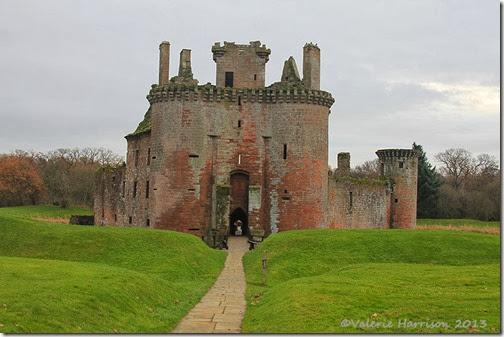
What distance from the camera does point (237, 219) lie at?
46.1 m

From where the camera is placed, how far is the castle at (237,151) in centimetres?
4259

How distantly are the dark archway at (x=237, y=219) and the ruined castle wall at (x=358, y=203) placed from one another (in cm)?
578

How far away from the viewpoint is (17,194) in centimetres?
9594

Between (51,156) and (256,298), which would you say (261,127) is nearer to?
(256,298)

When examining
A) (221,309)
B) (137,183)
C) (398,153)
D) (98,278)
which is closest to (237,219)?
(137,183)

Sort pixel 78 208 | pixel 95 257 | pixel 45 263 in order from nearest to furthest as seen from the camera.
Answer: pixel 45 263, pixel 95 257, pixel 78 208

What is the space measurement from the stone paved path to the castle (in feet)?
45.3

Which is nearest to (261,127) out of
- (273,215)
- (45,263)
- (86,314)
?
(273,215)

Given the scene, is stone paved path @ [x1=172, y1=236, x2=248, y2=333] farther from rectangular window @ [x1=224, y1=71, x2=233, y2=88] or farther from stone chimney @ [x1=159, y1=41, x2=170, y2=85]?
stone chimney @ [x1=159, y1=41, x2=170, y2=85]

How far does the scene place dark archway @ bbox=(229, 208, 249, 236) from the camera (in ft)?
148

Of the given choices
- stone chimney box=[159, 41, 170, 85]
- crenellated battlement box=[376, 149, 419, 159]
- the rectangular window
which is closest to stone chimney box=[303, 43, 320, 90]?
the rectangular window

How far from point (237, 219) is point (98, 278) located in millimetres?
26693

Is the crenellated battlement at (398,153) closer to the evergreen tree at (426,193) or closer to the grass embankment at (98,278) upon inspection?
the evergreen tree at (426,193)

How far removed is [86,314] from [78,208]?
262 ft
